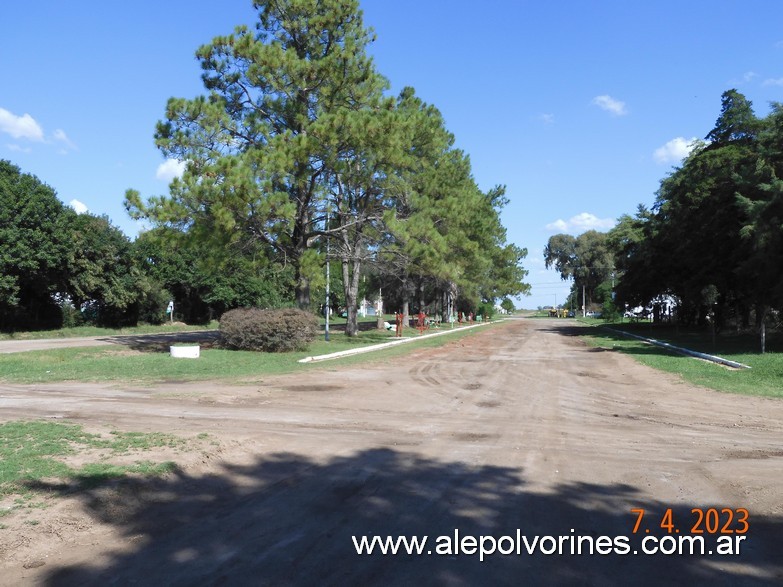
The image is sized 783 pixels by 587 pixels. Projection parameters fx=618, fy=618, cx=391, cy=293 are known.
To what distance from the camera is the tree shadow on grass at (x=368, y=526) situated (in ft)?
14.1

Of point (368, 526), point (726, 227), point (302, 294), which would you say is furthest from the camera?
point (726, 227)

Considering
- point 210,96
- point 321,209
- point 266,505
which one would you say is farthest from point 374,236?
point 266,505

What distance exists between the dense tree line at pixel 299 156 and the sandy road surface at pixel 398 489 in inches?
443

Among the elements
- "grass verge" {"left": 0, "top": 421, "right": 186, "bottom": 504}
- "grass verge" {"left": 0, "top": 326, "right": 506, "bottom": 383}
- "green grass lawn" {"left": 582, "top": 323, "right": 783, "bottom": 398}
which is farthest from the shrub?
"grass verge" {"left": 0, "top": 421, "right": 186, "bottom": 504}

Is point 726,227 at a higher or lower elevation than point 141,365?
higher

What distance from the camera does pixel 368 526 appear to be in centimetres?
522

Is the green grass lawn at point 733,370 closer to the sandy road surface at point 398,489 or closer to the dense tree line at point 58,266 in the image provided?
the sandy road surface at point 398,489

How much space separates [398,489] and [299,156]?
62.2 ft

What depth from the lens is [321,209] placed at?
27281 millimetres

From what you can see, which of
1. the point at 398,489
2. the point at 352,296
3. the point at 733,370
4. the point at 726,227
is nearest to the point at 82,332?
the point at 352,296

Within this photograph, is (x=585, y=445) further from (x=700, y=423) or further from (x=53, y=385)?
(x=53, y=385)

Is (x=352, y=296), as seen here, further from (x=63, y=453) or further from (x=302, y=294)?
(x=63, y=453)

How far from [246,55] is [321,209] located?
272 inches

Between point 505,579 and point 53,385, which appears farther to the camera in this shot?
point 53,385
